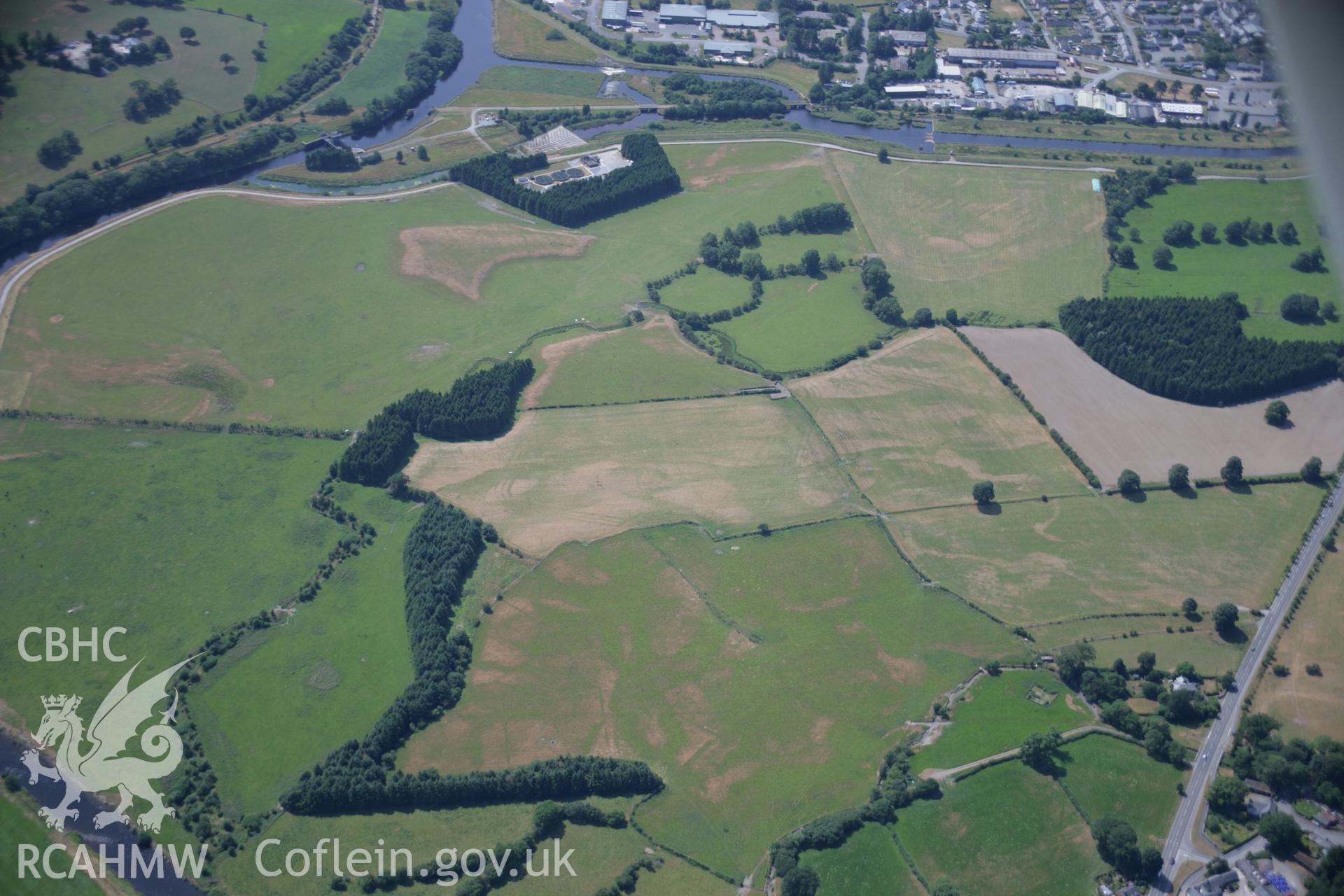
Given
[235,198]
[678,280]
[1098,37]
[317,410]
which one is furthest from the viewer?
[1098,37]

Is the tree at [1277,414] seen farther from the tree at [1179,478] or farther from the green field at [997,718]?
the green field at [997,718]

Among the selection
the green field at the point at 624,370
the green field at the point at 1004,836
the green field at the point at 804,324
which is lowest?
the green field at the point at 1004,836

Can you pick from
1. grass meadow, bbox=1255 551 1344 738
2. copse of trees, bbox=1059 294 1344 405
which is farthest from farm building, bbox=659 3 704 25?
grass meadow, bbox=1255 551 1344 738

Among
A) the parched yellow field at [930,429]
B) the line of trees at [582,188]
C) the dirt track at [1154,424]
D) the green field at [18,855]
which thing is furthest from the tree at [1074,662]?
the line of trees at [582,188]

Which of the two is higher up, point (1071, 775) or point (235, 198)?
point (235, 198)

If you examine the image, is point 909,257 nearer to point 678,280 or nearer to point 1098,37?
→ point 678,280

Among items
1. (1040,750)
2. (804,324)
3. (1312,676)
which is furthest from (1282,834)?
(804,324)

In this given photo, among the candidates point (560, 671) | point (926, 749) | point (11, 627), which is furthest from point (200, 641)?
point (926, 749)
